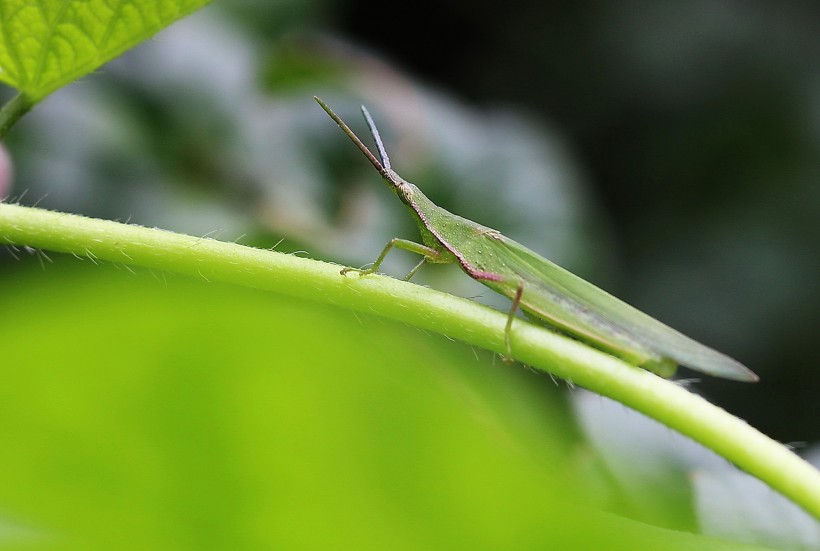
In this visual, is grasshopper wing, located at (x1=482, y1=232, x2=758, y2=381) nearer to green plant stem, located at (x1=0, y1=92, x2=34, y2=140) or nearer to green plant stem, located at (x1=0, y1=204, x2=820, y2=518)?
green plant stem, located at (x1=0, y1=204, x2=820, y2=518)

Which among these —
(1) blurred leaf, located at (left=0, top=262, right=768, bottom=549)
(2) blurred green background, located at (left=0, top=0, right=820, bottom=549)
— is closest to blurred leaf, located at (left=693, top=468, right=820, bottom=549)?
(2) blurred green background, located at (left=0, top=0, right=820, bottom=549)

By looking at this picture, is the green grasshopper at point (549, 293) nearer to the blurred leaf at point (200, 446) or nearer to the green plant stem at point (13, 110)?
the green plant stem at point (13, 110)

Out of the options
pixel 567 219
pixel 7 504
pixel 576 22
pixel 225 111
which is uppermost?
pixel 576 22

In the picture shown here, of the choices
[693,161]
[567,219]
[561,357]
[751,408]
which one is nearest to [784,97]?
[693,161]

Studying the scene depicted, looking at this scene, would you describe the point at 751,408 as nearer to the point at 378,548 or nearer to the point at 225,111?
the point at 225,111

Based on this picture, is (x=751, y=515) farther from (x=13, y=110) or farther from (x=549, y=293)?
(x=13, y=110)

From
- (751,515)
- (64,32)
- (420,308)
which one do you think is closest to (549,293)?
(751,515)
